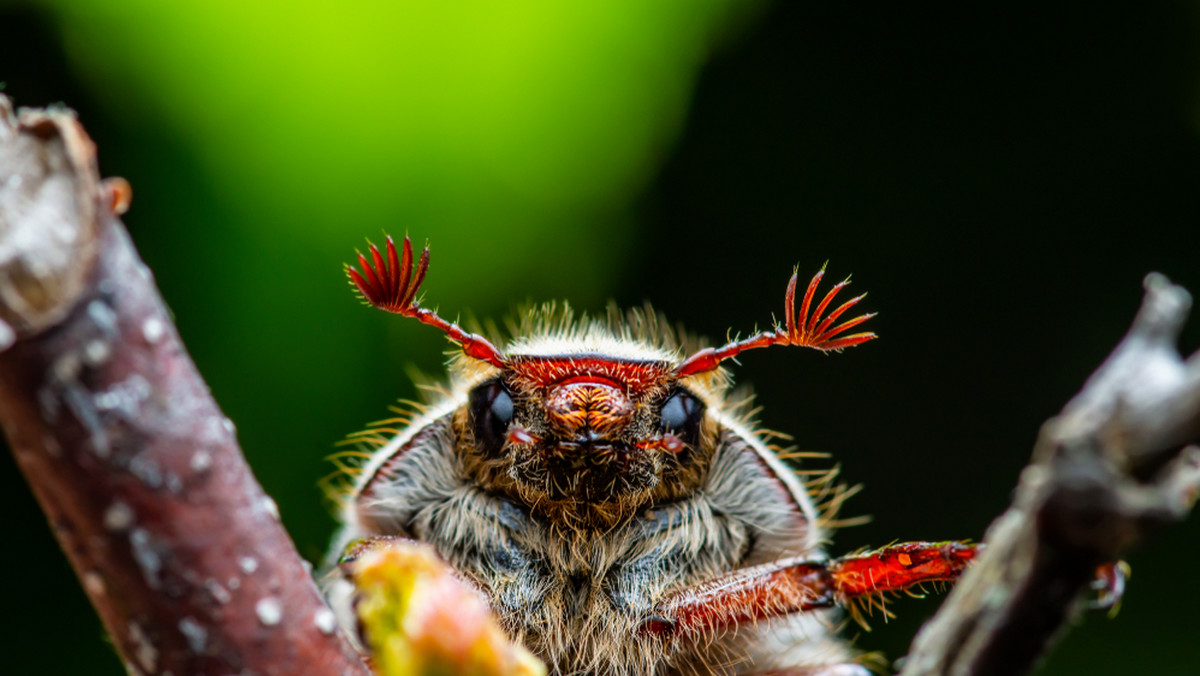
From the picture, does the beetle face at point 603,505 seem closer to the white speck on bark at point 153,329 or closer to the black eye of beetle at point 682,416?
the black eye of beetle at point 682,416

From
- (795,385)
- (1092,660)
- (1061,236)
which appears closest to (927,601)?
(1092,660)

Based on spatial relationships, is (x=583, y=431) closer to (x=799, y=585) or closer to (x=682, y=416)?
(x=682, y=416)

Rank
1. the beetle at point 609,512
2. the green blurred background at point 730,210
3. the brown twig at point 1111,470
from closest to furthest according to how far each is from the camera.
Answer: the brown twig at point 1111,470
the beetle at point 609,512
the green blurred background at point 730,210

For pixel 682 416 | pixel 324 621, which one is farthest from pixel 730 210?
pixel 324 621

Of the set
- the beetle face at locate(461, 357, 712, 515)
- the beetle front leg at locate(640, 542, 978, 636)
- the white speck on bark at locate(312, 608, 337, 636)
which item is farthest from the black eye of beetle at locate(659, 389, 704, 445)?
the white speck on bark at locate(312, 608, 337, 636)

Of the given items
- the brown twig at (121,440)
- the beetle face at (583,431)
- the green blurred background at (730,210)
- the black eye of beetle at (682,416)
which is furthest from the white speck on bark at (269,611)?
the green blurred background at (730,210)
